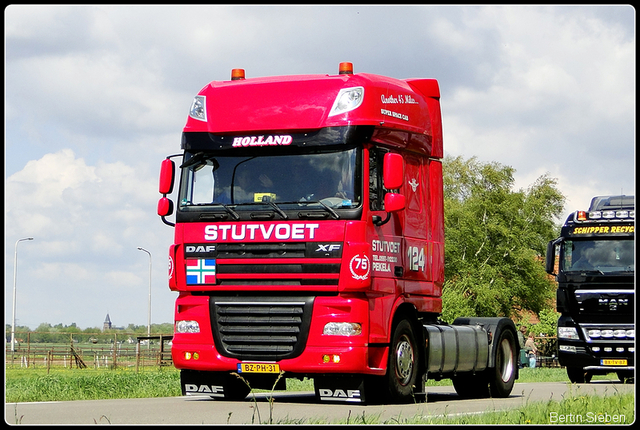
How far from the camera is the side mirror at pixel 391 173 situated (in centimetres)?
1271

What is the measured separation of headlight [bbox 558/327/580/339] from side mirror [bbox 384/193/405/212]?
1135cm

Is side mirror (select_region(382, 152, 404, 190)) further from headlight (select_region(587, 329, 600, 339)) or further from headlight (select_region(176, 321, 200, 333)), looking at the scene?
headlight (select_region(587, 329, 600, 339))

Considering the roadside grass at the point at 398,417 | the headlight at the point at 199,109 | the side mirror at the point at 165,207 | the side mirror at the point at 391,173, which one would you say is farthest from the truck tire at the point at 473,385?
the headlight at the point at 199,109

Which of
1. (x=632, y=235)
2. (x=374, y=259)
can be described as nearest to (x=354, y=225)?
(x=374, y=259)

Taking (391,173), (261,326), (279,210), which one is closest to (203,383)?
(261,326)

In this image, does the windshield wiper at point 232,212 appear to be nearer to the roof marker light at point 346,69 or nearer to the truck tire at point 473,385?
the roof marker light at point 346,69

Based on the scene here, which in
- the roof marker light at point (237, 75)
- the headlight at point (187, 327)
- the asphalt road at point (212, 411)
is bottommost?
the asphalt road at point (212, 411)

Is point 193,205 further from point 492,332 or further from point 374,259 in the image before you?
point 492,332

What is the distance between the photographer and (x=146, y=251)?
6762cm

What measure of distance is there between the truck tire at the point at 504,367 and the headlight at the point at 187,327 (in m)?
5.20

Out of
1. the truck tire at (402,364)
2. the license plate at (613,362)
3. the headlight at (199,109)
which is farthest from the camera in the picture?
the license plate at (613,362)

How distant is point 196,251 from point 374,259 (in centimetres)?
224

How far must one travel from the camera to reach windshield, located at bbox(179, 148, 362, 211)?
1277 cm

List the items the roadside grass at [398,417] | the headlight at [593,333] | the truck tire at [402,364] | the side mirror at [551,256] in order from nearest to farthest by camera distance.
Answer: the roadside grass at [398,417] → the truck tire at [402,364] → the side mirror at [551,256] → the headlight at [593,333]
